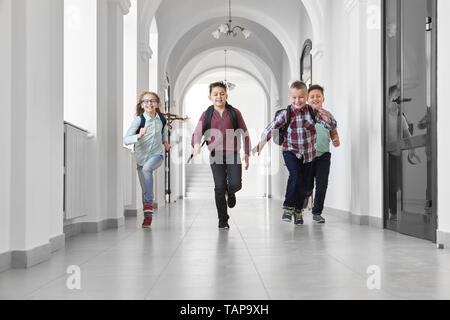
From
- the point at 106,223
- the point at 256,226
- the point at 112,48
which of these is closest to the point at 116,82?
the point at 112,48

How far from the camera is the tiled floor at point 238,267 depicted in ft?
8.48

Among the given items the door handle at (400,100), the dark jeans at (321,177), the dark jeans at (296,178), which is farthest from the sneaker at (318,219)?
the door handle at (400,100)

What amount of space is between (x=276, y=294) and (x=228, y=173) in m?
3.67

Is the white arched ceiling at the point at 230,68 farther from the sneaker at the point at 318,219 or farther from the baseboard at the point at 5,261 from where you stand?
the baseboard at the point at 5,261

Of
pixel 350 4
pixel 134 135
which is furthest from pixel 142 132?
pixel 350 4

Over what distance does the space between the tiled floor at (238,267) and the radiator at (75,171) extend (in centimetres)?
31

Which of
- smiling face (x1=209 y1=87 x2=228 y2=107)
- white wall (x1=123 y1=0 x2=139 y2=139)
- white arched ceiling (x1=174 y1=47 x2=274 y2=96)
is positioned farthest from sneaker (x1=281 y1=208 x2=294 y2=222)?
white arched ceiling (x1=174 y1=47 x2=274 y2=96)

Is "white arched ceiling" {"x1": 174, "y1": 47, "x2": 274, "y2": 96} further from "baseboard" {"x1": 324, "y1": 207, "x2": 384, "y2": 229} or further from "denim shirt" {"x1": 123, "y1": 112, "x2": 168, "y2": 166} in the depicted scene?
"denim shirt" {"x1": 123, "y1": 112, "x2": 168, "y2": 166}

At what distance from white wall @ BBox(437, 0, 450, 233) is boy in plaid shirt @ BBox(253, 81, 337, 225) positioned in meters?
2.04

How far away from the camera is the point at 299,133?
634 centimetres

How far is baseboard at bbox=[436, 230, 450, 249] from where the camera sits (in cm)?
422

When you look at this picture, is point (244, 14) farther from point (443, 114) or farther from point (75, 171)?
point (443, 114)
